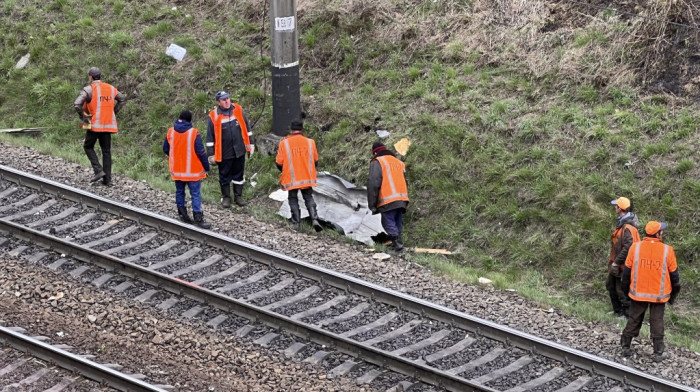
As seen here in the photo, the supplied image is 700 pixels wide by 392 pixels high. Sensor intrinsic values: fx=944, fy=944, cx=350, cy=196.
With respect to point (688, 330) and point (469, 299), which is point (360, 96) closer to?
point (469, 299)

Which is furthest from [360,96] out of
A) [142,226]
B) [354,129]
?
[142,226]

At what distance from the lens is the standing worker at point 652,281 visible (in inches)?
388

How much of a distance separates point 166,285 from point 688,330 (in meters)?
6.09

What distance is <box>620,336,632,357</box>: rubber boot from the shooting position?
10.1 m

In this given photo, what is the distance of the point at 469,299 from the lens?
440 inches

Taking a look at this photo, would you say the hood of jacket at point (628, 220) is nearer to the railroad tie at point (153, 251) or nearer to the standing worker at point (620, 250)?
the standing worker at point (620, 250)

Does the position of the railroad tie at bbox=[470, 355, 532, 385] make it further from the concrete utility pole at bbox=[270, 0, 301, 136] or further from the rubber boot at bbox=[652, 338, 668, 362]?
the concrete utility pole at bbox=[270, 0, 301, 136]

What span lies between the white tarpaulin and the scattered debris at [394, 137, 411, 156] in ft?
2.95

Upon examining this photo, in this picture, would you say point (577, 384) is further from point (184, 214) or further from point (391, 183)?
point (184, 214)

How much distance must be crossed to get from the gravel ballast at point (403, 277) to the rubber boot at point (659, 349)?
67 mm

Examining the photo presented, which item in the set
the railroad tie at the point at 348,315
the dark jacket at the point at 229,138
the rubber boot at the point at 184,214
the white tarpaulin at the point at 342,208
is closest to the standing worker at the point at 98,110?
the dark jacket at the point at 229,138

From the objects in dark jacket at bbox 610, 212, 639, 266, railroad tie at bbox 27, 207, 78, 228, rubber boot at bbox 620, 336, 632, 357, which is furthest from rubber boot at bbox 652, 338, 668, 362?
railroad tie at bbox 27, 207, 78, 228

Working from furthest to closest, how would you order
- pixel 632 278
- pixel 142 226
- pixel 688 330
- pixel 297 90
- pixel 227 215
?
pixel 297 90, pixel 227 215, pixel 142 226, pixel 688 330, pixel 632 278

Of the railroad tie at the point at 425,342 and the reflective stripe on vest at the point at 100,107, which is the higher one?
the reflective stripe on vest at the point at 100,107
